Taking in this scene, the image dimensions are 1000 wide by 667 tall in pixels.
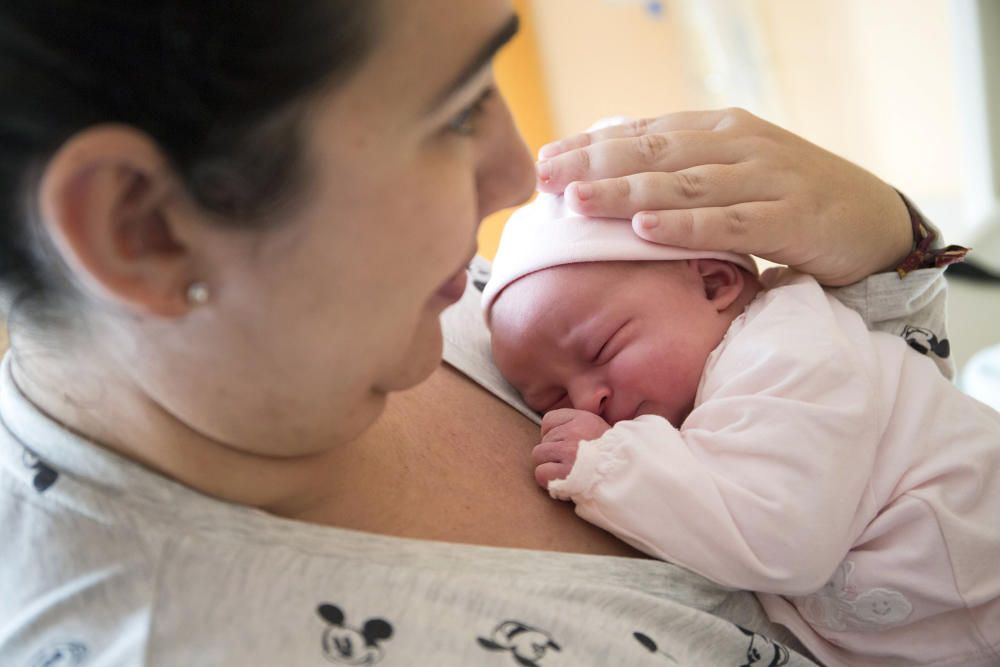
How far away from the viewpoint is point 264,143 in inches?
24.9

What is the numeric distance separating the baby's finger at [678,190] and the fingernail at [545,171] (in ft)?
0.17

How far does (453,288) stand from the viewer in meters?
0.91

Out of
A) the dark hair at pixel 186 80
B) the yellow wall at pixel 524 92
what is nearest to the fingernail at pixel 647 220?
the dark hair at pixel 186 80

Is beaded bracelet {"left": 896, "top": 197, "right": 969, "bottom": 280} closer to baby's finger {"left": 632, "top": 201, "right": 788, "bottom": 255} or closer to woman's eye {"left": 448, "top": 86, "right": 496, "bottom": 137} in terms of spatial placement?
baby's finger {"left": 632, "top": 201, "right": 788, "bottom": 255}

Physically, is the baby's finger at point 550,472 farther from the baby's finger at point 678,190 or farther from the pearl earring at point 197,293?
the pearl earring at point 197,293

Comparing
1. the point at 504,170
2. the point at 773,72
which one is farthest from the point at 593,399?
the point at 773,72

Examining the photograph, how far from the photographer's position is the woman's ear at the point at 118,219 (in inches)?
24.1

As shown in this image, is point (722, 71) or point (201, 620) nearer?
point (201, 620)

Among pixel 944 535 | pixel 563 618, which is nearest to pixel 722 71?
pixel 944 535

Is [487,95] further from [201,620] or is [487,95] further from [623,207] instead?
[201,620]

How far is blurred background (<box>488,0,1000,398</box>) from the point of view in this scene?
10.1 ft

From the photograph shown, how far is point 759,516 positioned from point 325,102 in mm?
573

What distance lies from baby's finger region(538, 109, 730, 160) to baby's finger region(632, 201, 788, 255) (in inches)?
5.7

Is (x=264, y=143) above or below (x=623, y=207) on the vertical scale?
above
